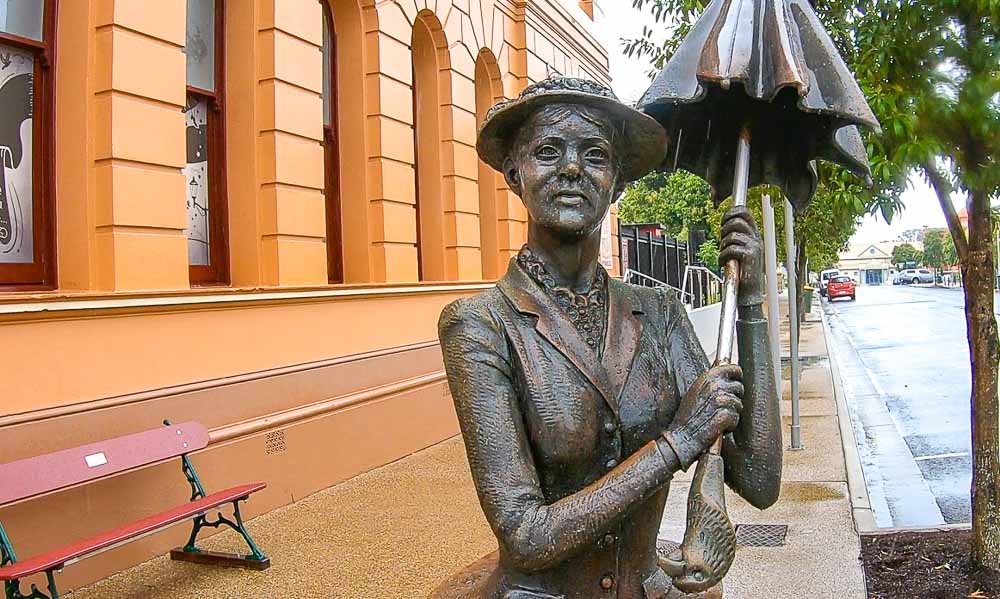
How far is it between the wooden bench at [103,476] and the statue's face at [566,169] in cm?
380

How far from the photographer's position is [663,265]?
853 inches

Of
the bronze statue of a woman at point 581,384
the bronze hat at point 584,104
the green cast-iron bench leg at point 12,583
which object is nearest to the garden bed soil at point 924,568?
the bronze statue of a woman at point 581,384

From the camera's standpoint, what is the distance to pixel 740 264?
2234mm

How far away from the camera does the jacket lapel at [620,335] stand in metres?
2.08

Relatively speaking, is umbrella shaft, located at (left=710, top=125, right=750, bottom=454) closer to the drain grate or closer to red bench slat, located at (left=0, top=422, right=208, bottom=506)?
the drain grate

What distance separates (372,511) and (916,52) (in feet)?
17.3

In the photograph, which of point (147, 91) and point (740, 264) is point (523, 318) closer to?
point (740, 264)

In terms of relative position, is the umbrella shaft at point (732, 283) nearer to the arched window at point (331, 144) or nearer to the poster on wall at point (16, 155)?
the poster on wall at point (16, 155)

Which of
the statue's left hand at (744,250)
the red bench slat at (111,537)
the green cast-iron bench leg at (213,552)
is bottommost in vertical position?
the green cast-iron bench leg at (213,552)

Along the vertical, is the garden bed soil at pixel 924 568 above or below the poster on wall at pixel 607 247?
below

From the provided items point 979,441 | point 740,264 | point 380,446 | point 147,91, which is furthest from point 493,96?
point 740,264

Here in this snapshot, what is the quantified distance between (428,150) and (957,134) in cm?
755

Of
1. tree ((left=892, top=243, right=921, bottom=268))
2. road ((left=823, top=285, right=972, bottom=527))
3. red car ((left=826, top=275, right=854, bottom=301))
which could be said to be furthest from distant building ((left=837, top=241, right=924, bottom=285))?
road ((left=823, top=285, right=972, bottom=527))

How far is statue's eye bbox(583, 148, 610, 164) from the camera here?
2.10 m
